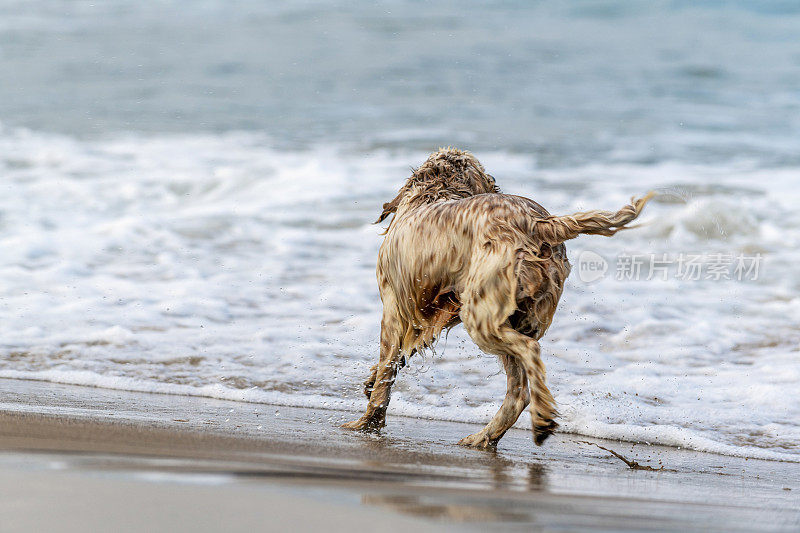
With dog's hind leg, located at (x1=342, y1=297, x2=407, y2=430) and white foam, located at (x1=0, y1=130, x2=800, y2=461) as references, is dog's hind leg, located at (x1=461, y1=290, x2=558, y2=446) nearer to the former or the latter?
dog's hind leg, located at (x1=342, y1=297, x2=407, y2=430)

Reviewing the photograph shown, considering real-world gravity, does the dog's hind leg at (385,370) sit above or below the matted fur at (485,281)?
below

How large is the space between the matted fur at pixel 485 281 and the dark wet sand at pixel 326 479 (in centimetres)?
32

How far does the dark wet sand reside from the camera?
8.25 feet

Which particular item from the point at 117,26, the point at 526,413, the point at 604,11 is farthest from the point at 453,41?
the point at 526,413

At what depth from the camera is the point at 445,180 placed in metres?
4.95

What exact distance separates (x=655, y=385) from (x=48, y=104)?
54.8 feet

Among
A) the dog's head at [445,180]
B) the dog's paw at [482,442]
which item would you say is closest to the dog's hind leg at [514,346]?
the dog's paw at [482,442]

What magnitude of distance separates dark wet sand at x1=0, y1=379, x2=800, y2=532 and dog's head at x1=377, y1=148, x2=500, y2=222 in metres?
1.29

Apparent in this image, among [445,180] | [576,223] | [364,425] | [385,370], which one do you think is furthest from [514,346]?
[445,180]

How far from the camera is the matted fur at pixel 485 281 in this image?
398 centimetres

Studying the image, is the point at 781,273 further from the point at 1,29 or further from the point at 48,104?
the point at 1,29

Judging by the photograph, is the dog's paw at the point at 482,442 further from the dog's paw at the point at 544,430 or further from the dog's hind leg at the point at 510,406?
the dog's paw at the point at 544,430

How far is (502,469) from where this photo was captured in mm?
3766

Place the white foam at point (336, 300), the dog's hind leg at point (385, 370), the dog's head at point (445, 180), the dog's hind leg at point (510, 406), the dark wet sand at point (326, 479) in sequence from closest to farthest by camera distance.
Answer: the dark wet sand at point (326, 479) < the dog's hind leg at point (510, 406) < the dog's hind leg at point (385, 370) < the dog's head at point (445, 180) < the white foam at point (336, 300)
